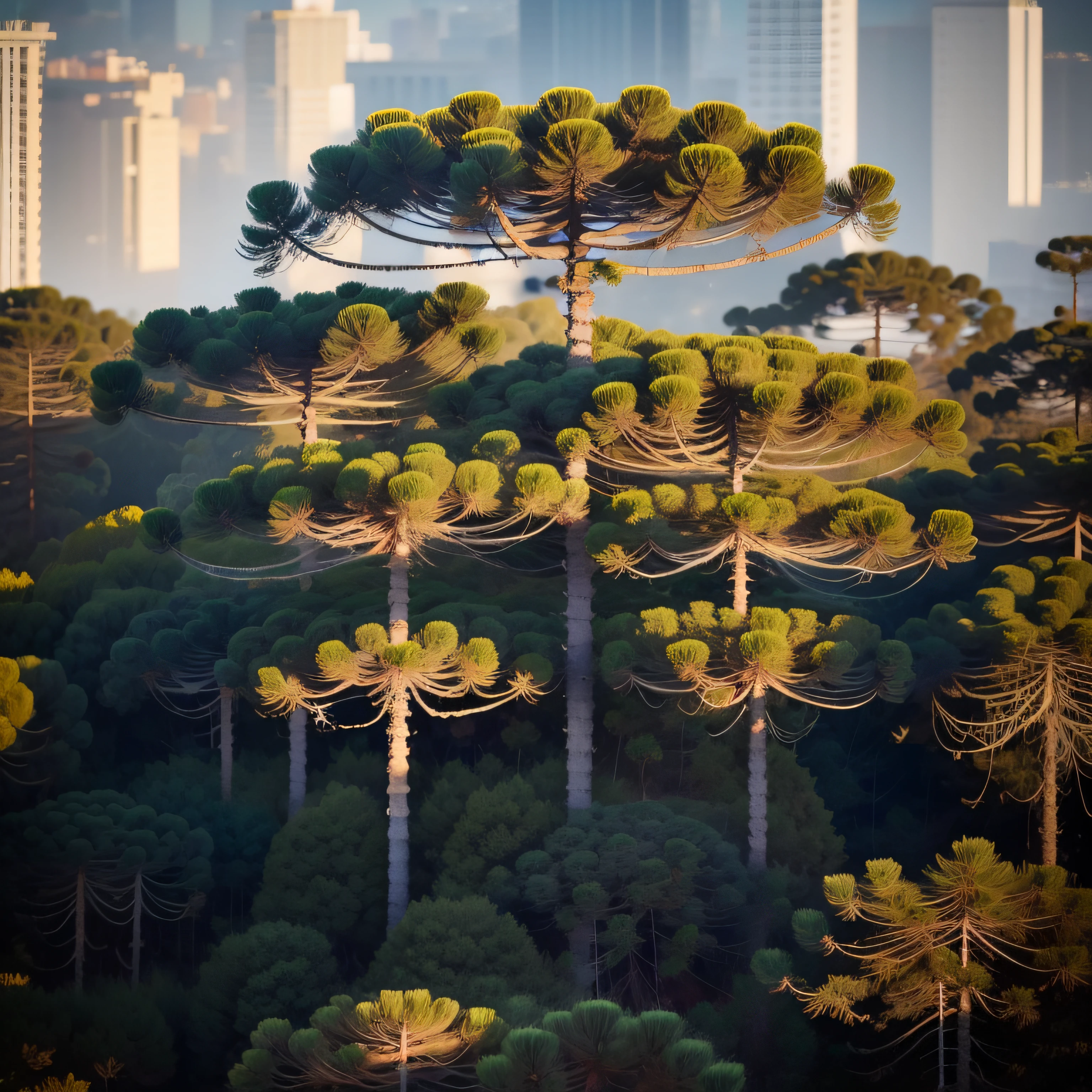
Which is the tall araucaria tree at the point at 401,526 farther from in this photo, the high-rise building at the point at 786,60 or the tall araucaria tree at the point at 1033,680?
the high-rise building at the point at 786,60

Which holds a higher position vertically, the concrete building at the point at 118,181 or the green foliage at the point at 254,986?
the concrete building at the point at 118,181

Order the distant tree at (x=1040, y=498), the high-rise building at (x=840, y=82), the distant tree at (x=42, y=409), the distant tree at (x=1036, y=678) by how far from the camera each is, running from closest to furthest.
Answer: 1. the distant tree at (x=1036, y=678)
2. the distant tree at (x=1040, y=498)
3. the distant tree at (x=42, y=409)
4. the high-rise building at (x=840, y=82)

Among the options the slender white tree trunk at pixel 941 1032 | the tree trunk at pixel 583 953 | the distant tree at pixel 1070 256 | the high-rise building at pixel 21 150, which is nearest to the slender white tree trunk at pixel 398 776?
the tree trunk at pixel 583 953

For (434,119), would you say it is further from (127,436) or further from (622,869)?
(127,436)

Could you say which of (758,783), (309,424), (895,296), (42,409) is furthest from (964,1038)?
(42,409)

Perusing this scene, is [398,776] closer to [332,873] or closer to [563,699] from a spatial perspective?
[332,873]
